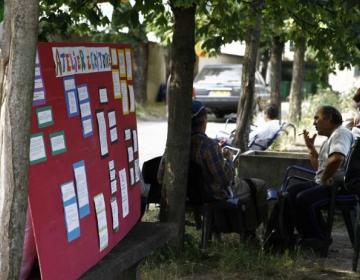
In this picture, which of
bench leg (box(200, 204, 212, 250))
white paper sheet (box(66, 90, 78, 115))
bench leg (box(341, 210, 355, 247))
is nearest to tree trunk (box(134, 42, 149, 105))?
bench leg (box(341, 210, 355, 247))

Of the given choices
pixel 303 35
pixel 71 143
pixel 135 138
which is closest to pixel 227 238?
pixel 303 35

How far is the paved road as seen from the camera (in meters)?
15.9

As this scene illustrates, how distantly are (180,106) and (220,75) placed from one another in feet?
63.6

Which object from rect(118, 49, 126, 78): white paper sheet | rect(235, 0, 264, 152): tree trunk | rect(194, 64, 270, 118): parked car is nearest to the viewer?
rect(118, 49, 126, 78): white paper sheet

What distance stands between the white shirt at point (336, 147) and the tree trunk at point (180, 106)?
53.5 inches

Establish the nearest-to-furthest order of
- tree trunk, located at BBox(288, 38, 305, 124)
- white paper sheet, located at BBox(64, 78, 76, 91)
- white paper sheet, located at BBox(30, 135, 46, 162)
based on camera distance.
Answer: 1. white paper sheet, located at BBox(30, 135, 46, 162)
2. white paper sheet, located at BBox(64, 78, 76, 91)
3. tree trunk, located at BBox(288, 38, 305, 124)

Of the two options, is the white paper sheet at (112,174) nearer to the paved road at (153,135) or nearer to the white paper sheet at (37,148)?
the white paper sheet at (37,148)

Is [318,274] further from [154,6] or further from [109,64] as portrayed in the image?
[109,64]

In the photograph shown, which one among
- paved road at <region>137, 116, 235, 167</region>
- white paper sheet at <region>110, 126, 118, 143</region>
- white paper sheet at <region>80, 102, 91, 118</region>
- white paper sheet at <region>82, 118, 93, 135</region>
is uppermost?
white paper sheet at <region>80, 102, 91, 118</region>

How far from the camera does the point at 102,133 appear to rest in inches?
156

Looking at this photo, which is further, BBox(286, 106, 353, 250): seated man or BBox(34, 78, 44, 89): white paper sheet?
BBox(286, 106, 353, 250): seated man

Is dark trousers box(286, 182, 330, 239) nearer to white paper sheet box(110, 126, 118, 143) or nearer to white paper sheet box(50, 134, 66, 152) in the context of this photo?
white paper sheet box(110, 126, 118, 143)

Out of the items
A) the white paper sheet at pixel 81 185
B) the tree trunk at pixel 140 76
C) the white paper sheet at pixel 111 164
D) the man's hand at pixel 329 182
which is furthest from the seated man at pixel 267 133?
the tree trunk at pixel 140 76

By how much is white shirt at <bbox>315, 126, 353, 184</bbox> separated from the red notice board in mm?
2904
